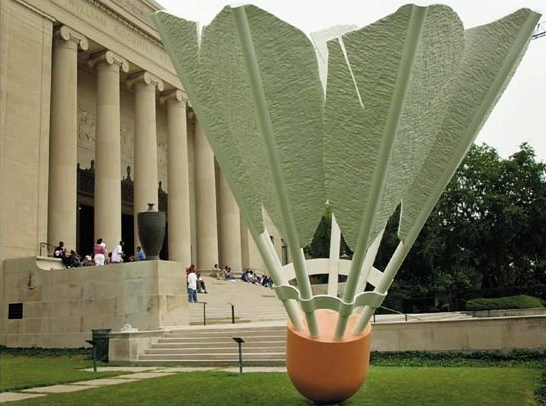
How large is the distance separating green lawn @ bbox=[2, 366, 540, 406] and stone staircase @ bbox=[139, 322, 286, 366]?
213 centimetres

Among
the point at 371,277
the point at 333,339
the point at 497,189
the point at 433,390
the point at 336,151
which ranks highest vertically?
the point at 497,189

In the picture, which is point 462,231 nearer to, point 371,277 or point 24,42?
point 24,42

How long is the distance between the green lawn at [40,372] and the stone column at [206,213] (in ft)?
60.0

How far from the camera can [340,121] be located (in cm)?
529

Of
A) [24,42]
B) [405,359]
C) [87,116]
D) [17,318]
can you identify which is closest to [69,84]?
[24,42]

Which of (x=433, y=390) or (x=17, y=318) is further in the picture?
(x=17, y=318)

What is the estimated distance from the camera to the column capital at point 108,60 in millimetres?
27672

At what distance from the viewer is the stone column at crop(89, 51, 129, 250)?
1013 inches

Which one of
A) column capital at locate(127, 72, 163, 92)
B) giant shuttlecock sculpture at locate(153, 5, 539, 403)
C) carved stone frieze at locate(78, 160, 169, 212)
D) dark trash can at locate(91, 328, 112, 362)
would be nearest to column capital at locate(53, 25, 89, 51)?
column capital at locate(127, 72, 163, 92)

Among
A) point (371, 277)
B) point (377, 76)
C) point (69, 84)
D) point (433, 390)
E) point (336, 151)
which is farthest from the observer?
point (69, 84)

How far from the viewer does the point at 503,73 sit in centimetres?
564

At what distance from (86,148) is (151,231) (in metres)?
15.0

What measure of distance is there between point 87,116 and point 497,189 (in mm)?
22146

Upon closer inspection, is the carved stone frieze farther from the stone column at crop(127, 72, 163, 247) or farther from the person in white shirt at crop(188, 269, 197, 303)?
the person in white shirt at crop(188, 269, 197, 303)
